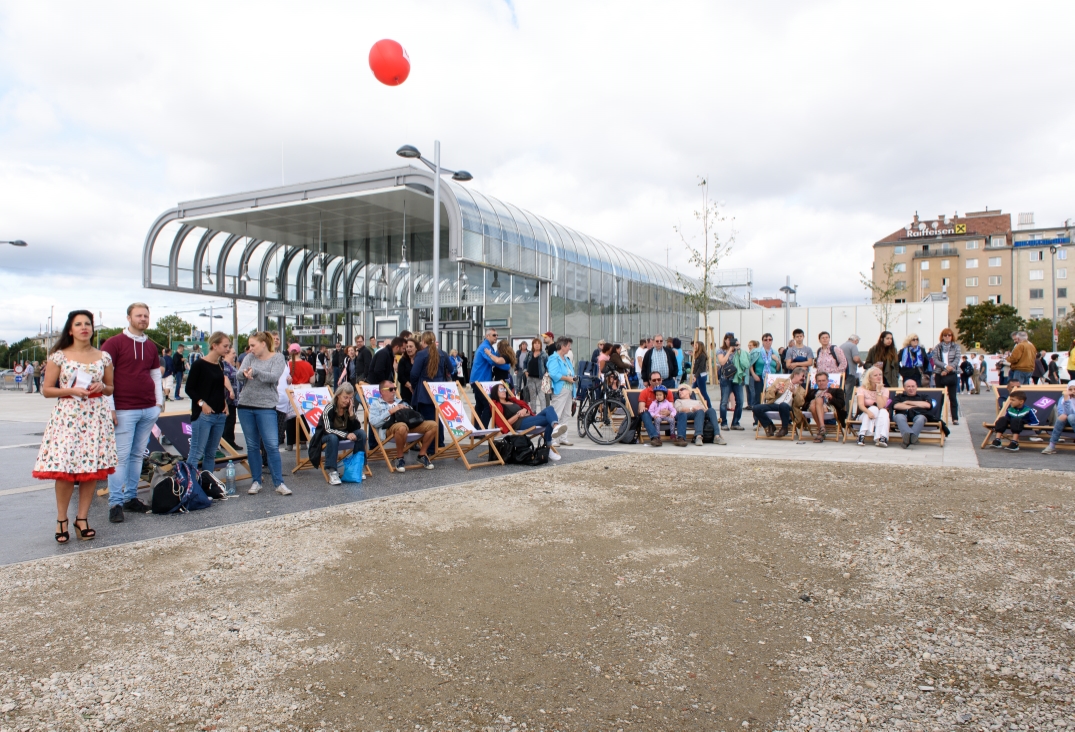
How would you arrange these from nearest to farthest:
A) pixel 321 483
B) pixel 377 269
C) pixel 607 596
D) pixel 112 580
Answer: pixel 607 596 → pixel 112 580 → pixel 321 483 → pixel 377 269

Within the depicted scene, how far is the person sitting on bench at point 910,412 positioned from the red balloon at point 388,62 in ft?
29.1

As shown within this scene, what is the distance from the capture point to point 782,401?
37.6ft

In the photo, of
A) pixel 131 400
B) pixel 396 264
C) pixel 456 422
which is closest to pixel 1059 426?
pixel 456 422

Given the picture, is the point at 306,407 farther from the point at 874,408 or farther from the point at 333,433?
the point at 874,408

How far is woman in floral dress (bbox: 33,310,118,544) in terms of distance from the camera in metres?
5.02

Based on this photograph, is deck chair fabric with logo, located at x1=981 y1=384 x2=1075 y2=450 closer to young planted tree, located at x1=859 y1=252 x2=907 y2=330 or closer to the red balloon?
the red balloon

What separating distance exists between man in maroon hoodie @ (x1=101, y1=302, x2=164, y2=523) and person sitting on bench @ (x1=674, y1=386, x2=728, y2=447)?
23.6 ft

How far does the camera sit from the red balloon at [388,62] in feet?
32.7

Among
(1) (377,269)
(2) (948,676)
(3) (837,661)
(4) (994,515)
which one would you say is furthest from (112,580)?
(1) (377,269)

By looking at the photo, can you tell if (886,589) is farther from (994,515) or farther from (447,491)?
(447,491)

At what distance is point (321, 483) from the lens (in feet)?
24.8

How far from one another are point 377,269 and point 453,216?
A: 940 cm

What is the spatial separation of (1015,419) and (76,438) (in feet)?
36.8

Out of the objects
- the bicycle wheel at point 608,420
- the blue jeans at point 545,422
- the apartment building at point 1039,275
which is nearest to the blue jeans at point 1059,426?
the bicycle wheel at point 608,420
